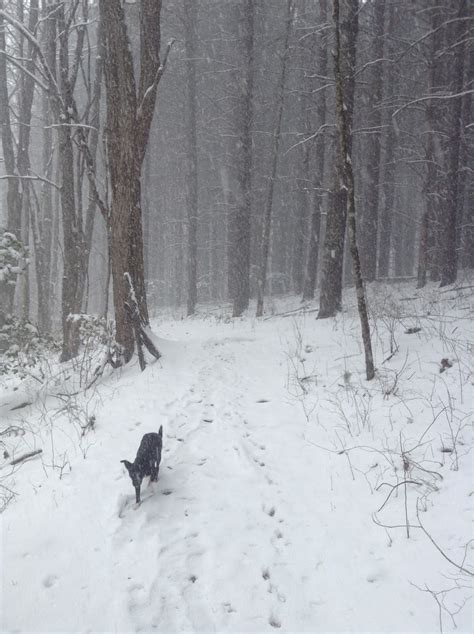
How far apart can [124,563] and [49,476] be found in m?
1.55

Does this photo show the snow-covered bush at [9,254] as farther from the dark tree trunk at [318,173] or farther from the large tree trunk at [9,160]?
the dark tree trunk at [318,173]

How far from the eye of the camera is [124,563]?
109 inches

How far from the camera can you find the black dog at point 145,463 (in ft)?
11.0

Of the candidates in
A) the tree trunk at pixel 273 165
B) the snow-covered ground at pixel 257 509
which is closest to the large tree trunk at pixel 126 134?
the snow-covered ground at pixel 257 509

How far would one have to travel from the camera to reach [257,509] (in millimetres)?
3453

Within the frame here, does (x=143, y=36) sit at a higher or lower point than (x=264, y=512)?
higher

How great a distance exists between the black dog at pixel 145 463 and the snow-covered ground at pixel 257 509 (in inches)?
8.0

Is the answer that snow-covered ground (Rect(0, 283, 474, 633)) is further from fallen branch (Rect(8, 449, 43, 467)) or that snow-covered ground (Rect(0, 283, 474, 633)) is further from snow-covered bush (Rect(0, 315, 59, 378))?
snow-covered bush (Rect(0, 315, 59, 378))

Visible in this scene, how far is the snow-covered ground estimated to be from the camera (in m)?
2.49

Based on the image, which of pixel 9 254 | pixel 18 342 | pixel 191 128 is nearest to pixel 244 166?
pixel 191 128

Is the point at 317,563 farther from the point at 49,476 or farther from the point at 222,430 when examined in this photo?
the point at 49,476

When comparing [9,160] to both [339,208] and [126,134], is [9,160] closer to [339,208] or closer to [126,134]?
[126,134]

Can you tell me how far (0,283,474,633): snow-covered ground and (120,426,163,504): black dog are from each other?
20 centimetres

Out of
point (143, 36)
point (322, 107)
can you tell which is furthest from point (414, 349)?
point (322, 107)
